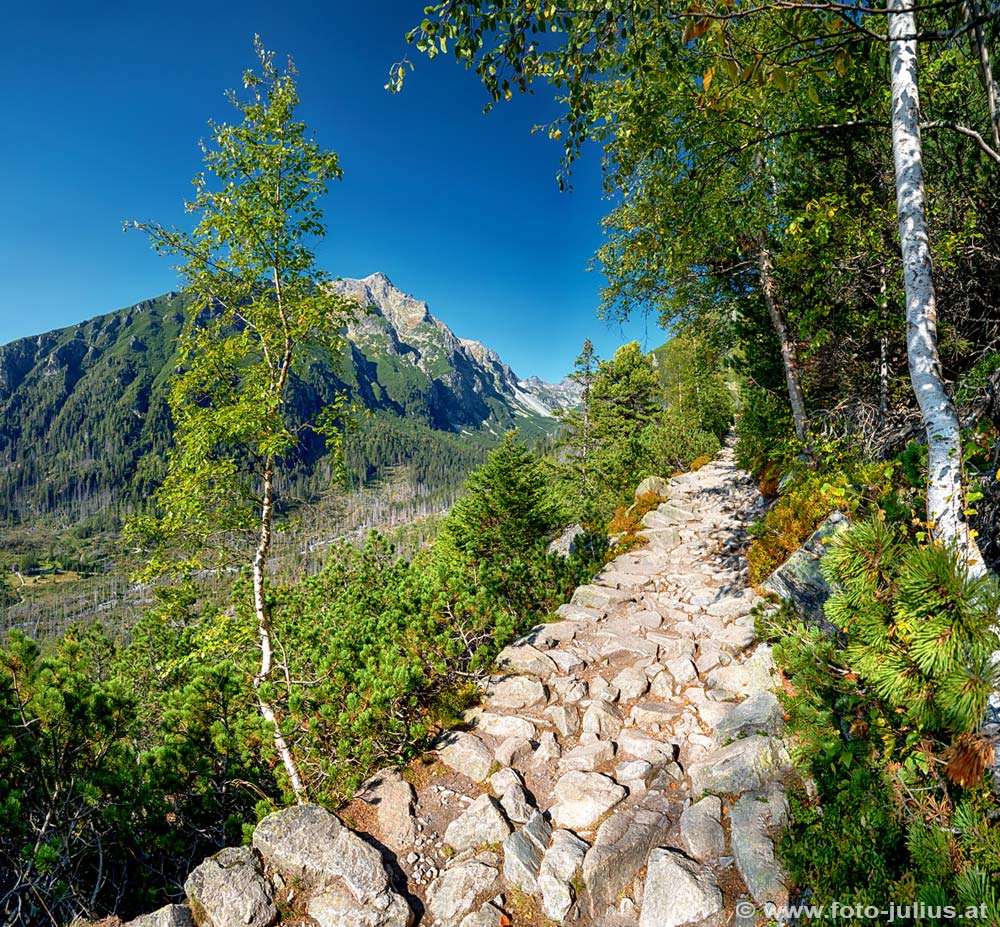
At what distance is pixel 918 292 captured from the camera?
3721 millimetres

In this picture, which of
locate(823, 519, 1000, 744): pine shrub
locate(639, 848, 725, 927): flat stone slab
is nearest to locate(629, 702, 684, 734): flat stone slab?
locate(639, 848, 725, 927): flat stone slab

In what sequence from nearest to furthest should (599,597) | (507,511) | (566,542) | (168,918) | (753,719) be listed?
(168,918) < (753,719) < (599,597) < (507,511) < (566,542)

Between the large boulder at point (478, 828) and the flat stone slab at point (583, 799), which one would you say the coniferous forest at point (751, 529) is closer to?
the large boulder at point (478, 828)

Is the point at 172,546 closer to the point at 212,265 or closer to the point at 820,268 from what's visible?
the point at 212,265

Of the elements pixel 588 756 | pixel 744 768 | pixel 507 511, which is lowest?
pixel 588 756

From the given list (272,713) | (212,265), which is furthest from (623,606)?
(212,265)

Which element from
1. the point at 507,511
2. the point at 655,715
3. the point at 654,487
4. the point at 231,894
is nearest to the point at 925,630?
the point at 655,715

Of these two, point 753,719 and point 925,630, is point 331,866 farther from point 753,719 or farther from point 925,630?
point 925,630

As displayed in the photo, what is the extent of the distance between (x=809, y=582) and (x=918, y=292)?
3.93 m

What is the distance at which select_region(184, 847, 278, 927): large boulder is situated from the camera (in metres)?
3.89

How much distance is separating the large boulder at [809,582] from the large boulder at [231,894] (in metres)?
6.47

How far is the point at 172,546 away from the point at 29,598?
20190cm

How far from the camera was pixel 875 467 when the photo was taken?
4676 mm

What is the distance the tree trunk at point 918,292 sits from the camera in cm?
333
